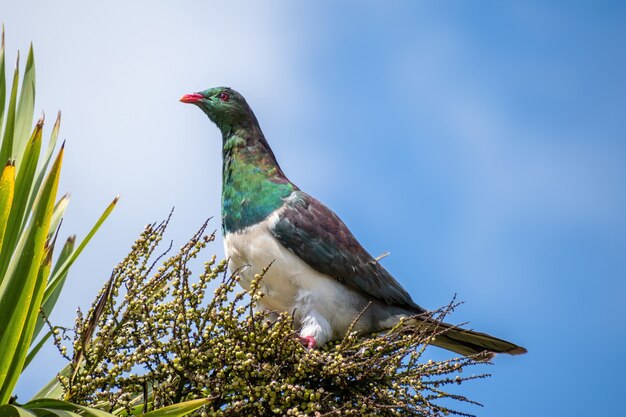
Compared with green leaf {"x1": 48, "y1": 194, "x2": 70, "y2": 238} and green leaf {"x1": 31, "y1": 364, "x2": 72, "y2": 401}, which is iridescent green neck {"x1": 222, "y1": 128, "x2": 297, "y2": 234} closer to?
green leaf {"x1": 48, "y1": 194, "x2": 70, "y2": 238}

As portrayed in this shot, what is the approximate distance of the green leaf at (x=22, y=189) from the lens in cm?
315

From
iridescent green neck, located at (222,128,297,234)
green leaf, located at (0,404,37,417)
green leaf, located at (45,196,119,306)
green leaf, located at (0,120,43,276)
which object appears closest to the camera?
green leaf, located at (0,404,37,417)

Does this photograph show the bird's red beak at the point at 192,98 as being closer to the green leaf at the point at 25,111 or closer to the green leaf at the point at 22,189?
the green leaf at the point at 25,111

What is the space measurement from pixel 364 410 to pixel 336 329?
132 cm

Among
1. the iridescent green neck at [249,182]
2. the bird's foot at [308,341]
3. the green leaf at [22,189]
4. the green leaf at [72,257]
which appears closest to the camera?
the green leaf at [22,189]

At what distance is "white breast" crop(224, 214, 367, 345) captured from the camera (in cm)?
432

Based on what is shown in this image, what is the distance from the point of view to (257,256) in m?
4.44

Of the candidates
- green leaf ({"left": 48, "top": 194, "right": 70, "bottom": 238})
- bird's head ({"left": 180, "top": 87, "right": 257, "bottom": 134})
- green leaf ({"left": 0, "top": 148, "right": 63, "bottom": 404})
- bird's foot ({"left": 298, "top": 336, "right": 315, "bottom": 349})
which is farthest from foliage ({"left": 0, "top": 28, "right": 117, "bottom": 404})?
bird's head ({"left": 180, "top": 87, "right": 257, "bottom": 134})

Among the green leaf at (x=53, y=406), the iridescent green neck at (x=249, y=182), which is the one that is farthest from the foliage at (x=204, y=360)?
the iridescent green neck at (x=249, y=182)

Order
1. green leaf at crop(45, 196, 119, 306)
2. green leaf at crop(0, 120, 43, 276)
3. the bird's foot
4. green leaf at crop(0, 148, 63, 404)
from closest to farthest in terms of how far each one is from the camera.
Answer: green leaf at crop(0, 148, 63, 404) → green leaf at crop(0, 120, 43, 276) → green leaf at crop(45, 196, 119, 306) → the bird's foot

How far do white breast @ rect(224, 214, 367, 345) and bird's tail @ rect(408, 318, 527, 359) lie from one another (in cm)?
37

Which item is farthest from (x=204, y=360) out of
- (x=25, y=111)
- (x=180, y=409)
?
(x=25, y=111)

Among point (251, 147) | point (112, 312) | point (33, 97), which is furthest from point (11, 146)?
point (251, 147)

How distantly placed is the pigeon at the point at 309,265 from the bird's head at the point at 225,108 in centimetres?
34
